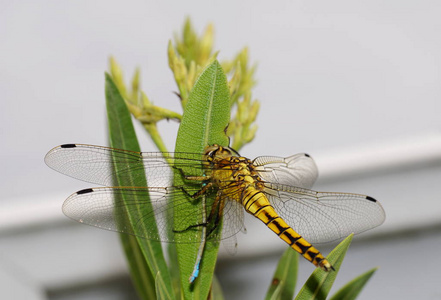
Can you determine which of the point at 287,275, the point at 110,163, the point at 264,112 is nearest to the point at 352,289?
the point at 287,275

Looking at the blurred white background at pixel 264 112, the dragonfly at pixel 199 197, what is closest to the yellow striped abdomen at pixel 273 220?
the dragonfly at pixel 199 197

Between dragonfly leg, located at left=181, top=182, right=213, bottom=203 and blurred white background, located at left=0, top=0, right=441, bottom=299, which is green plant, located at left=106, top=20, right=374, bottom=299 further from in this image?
blurred white background, located at left=0, top=0, right=441, bottom=299

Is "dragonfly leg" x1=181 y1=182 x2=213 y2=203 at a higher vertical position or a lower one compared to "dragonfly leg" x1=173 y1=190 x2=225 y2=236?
higher

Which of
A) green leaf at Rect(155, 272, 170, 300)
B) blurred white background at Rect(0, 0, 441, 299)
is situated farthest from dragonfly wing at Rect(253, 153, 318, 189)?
blurred white background at Rect(0, 0, 441, 299)

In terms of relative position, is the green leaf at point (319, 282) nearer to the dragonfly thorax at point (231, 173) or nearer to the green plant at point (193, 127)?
the green plant at point (193, 127)

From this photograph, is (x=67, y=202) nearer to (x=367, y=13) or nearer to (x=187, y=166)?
(x=187, y=166)

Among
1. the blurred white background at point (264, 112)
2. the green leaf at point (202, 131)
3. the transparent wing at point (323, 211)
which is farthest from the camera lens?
the blurred white background at point (264, 112)

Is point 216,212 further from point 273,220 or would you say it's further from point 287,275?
point 287,275

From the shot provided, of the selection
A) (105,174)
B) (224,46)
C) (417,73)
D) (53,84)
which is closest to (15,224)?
(53,84)
